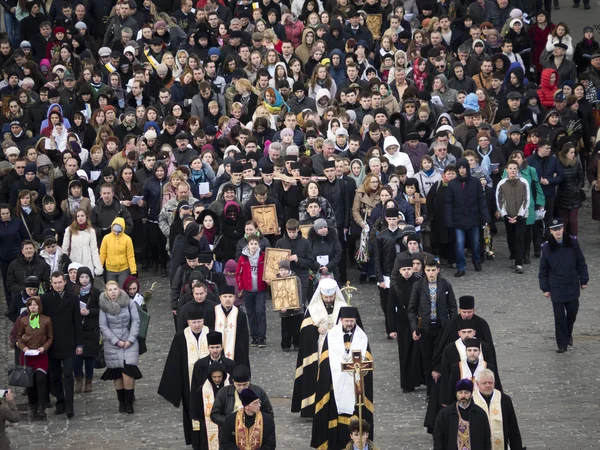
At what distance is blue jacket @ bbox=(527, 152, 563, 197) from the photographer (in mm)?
24922

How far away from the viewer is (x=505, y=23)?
31359 mm

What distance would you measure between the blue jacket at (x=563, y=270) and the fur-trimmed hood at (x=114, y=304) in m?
5.27

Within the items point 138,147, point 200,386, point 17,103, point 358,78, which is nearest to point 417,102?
point 358,78

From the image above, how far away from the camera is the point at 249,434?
15.4 m

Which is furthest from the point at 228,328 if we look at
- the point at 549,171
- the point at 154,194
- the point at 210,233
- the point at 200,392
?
the point at 549,171

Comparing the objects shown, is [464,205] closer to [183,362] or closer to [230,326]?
[230,326]

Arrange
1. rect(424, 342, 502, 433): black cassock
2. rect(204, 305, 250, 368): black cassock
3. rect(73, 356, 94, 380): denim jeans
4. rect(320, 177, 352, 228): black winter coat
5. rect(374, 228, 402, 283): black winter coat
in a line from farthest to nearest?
rect(320, 177, 352, 228): black winter coat → rect(374, 228, 402, 283): black winter coat → rect(73, 356, 94, 380): denim jeans → rect(204, 305, 250, 368): black cassock → rect(424, 342, 502, 433): black cassock

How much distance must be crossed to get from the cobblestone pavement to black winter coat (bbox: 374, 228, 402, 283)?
30.0 inches

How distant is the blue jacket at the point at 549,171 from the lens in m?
24.9

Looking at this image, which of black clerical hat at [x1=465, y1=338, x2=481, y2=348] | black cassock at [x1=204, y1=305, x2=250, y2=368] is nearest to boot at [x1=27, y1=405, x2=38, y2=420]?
black cassock at [x1=204, y1=305, x2=250, y2=368]

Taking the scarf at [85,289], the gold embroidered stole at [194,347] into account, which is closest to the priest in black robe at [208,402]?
the gold embroidered stole at [194,347]

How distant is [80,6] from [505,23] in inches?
318

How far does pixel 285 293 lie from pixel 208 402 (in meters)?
3.95

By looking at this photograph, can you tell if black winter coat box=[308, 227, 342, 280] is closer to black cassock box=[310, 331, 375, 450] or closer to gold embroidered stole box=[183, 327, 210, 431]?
gold embroidered stole box=[183, 327, 210, 431]
